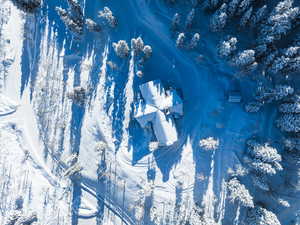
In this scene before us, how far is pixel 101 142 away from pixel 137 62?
12.9 meters

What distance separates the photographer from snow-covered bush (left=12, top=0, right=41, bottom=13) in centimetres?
2759

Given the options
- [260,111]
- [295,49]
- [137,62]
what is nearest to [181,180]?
[260,111]

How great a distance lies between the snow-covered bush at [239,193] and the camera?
2691 cm

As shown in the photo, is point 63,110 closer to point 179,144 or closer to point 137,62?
point 137,62

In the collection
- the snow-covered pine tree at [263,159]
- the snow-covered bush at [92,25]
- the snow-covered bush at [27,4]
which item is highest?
the snow-covered bush at [27,4]

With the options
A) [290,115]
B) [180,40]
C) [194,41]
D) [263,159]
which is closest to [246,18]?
[194,41]

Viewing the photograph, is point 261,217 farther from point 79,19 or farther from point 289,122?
point 79,19

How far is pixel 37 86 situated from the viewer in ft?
Result: 100

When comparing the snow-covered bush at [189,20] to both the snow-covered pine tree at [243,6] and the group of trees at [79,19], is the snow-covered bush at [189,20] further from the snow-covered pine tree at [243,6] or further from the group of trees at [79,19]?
the group of trees at [79,19]

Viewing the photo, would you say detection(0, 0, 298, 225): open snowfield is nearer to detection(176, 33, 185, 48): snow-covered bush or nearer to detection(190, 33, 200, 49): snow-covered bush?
detection(176, 33, 185, 48): snow-covered bush

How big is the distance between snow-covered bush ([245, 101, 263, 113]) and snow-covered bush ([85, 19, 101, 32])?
78.5 ft

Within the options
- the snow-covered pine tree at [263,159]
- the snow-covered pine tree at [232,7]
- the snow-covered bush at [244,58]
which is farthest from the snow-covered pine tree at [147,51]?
the snow-covered pine tree at [263,159]

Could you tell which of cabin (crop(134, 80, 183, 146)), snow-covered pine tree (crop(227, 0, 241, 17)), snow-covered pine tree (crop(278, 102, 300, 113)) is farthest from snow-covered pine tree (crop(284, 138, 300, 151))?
snow-covered pine tree (crop(227, 0, 241, 17))

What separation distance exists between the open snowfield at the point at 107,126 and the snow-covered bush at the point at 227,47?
2828 millimetres
